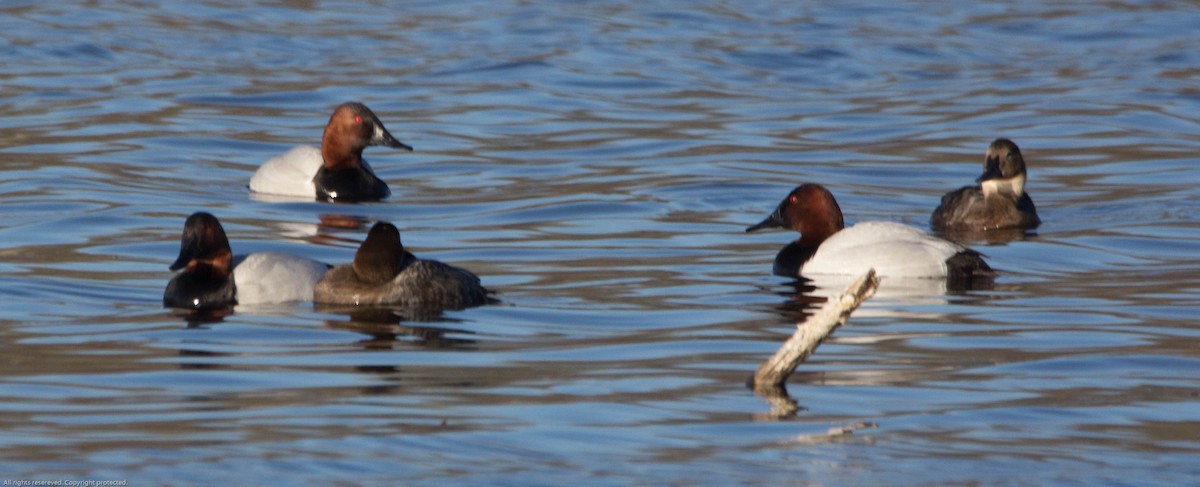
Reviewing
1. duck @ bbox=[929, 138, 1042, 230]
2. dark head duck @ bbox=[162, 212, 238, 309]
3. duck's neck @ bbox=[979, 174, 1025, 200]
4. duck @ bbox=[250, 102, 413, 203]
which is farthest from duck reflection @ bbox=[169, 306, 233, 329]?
duck's neck @ bbox=[979, 174, 1025, 200]

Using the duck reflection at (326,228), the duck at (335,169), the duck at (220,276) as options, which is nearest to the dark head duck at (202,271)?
the duck at (220,276)

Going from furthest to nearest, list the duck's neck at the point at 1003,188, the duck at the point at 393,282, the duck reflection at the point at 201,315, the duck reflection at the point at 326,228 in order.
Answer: the duck's neck at the point at 1003,188
the duck reflection at the point at 326,228
the duck at the point at 393,282
the duck reflection at the point at 201,315

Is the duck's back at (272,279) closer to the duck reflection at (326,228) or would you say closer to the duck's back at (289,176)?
the duck reflection at (326,228)

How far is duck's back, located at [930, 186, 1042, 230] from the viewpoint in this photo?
1280cm

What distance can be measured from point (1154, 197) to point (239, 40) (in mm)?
14771

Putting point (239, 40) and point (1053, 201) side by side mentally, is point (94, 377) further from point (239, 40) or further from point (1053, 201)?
point (239, 40)

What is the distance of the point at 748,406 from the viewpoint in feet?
22.5

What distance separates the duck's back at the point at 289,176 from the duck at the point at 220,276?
5.15 metres

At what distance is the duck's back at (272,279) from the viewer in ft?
30.1

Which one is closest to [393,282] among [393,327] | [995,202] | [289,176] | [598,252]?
[393,327]

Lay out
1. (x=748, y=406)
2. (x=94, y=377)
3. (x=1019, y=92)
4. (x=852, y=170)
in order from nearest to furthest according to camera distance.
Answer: (x=748, y=406) → (x=94, y=377) → (x=852, y=170) → (x=1019, y=92)

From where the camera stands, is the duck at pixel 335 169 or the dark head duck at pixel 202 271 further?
the duck at pixel 335 169

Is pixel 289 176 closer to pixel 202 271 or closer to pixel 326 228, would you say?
pixel 326 228

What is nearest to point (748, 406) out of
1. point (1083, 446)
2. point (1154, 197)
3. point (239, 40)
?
point (1083, 446)
